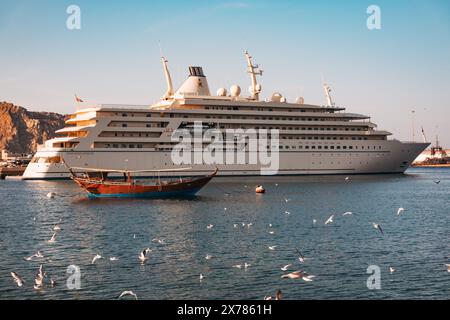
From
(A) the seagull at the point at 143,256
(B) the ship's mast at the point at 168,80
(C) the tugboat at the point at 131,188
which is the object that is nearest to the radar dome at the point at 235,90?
(B) the ship's mast at the point at 168,80

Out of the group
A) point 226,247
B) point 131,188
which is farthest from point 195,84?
point 226,247

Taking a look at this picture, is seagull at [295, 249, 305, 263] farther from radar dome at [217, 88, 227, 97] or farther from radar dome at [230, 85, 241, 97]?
radar dome at [230, 85, 241, 97]

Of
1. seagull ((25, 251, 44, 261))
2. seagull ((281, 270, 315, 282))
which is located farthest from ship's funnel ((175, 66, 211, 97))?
seagull ((281, 270, 315, 282))

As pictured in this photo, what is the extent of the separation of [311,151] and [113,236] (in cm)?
5750

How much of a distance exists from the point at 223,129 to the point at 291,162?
10576mm

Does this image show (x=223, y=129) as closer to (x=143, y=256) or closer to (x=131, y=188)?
(x=131, y=188)

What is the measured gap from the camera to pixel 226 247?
25281mm

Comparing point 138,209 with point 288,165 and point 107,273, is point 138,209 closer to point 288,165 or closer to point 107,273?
point 107,273

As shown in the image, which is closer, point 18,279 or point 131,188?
point 18,279

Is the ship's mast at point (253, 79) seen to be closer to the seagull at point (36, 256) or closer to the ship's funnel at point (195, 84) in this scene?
the ship's funnel at point (195, 84)

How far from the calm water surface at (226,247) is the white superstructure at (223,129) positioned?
27137 mm

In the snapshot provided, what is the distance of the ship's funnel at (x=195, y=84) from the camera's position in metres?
83.3

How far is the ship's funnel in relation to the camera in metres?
83.3

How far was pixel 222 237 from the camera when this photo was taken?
2809 cm
